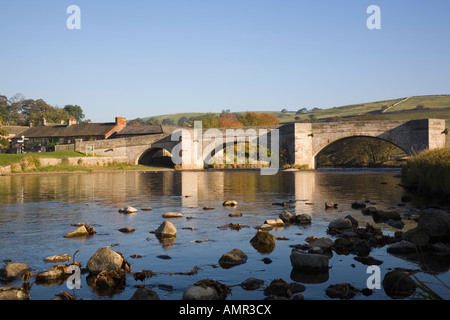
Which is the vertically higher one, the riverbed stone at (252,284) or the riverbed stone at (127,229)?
the riverbed stone at (127,229)

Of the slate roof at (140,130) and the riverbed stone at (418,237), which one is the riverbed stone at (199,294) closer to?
the riverbed stone at (418,237)

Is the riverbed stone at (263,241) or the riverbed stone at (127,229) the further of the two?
the riverbed stone at (127,229)

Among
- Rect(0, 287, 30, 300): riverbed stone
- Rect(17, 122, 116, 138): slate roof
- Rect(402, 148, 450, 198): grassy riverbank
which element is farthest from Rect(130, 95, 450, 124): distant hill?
Rect(0, 287, 30, 300): riverbed stone

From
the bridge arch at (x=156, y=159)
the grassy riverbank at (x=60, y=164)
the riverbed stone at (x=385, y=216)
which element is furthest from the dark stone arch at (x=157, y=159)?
the riverbed stone at (x=385, y=216)

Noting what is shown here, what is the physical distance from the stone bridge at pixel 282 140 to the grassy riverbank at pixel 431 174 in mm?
19328

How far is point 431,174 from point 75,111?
452 ft

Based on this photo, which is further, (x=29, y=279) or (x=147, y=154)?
(x=147, y=154)

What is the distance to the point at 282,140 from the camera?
5894 cm

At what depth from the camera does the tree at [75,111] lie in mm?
143500
